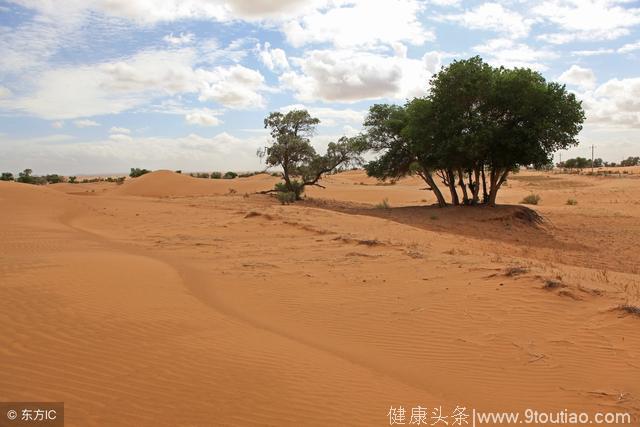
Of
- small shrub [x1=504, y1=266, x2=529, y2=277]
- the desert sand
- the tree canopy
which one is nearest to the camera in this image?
the desert sand

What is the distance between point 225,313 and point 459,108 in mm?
17600

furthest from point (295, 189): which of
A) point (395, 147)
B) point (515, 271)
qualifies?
point (515, 271)

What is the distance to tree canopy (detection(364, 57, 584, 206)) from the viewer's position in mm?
19844

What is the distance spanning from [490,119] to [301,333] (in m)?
17.9

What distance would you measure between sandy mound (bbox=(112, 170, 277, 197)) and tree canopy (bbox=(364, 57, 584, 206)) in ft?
71.7

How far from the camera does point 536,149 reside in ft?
65.6

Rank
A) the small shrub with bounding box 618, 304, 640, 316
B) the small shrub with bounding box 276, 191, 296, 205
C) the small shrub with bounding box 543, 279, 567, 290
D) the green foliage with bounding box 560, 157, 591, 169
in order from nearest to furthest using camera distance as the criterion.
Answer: the small shrub with bounding box 618, 304, 640, 316, the small shrub with bounding box 543, 279, 567, 290, the small shrub with bounding box 276, 191, 296, 205, the green foliage with bounding box 560, 157, 591, 169

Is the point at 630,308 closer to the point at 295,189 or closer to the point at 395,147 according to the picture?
the point at 395,147

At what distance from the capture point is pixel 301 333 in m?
6.34

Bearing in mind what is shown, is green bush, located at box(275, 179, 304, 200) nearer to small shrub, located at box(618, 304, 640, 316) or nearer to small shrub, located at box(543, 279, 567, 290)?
small shrub, located at box(543, 279, 567, 290)

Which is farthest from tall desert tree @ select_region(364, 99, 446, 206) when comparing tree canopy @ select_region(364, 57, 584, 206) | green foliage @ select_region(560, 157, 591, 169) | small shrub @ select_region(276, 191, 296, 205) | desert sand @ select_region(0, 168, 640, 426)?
green foliage @ select_region(560, 157, 591, 169)

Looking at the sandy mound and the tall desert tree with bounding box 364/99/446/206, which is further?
the sandy mound

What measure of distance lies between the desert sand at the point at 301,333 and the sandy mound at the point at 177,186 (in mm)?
29592

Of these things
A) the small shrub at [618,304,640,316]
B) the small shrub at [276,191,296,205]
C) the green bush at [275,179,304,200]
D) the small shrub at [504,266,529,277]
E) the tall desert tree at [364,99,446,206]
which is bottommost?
the small shrub at [618,304,640,316]
